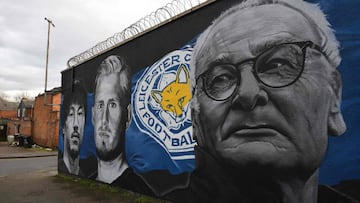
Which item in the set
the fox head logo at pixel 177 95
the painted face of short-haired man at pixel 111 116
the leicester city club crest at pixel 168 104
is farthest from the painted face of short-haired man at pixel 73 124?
the fox head logo at pixel 177 95

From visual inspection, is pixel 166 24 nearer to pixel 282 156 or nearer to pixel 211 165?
pixel 211 165

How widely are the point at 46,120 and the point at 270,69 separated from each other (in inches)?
995

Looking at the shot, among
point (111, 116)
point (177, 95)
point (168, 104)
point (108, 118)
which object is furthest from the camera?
point (108, 118)

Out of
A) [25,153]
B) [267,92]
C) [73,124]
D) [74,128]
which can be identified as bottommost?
[25,153]

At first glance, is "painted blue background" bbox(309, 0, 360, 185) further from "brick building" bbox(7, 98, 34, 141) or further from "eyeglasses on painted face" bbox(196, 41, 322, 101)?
"brick building" bbox(7, 98, 34, 141)

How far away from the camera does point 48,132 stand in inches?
971

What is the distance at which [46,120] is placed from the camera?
25.1 metres

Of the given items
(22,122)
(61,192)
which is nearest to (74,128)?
(61,192)

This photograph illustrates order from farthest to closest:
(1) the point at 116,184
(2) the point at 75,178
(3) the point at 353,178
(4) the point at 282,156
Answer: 1. (2) the point at 75,178
2. (1) the point at 116,184
3. (4) the point at 282,156
4. (3) the point at 353,178

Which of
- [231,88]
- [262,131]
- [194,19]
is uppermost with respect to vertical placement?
[194,19]

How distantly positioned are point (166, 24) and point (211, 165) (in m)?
3.54

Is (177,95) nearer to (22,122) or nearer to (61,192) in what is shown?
(61,192)

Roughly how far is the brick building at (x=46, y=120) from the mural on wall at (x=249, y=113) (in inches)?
745

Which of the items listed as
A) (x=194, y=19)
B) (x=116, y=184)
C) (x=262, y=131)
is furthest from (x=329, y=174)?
(x=116, y=184)
